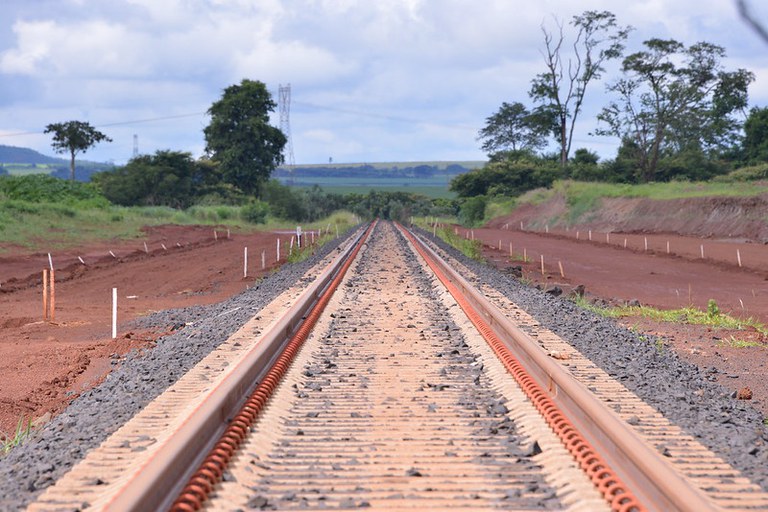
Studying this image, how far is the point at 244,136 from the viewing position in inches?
3061

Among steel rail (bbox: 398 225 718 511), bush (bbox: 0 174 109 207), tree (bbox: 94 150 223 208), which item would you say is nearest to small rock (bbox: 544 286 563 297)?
steel rail (bbox: 398 225 718 511)

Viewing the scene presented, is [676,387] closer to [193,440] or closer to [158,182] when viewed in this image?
[193,440]

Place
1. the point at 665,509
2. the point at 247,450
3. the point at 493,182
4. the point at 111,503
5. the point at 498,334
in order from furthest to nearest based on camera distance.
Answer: the point at 493,182 < the point at 498,334 < the point at 247,450 < the point at 665,509 < the point at 111,503

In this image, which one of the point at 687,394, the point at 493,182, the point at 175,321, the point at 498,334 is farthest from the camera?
the point at 493,182

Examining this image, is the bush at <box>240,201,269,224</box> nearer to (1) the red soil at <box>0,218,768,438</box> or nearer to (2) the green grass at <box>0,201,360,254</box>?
(2) the green grass at <box>0,201,360,254</box>

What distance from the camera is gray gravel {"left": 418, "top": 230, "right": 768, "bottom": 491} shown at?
18.1 ft

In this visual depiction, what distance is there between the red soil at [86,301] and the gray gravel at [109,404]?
0.55 m

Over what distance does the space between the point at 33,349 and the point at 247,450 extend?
7026 millimetres

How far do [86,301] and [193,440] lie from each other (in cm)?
1435

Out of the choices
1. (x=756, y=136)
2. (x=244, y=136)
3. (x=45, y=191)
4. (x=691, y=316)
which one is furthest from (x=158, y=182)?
A: (x=691, y=316)

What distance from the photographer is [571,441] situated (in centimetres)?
534

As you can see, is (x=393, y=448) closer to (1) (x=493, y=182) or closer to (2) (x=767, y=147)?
(2) (x=767, y=147)

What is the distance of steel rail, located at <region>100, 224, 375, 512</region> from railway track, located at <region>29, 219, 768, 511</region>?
0.04 feet

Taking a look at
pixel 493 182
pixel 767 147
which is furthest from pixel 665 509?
pixel 493 182
